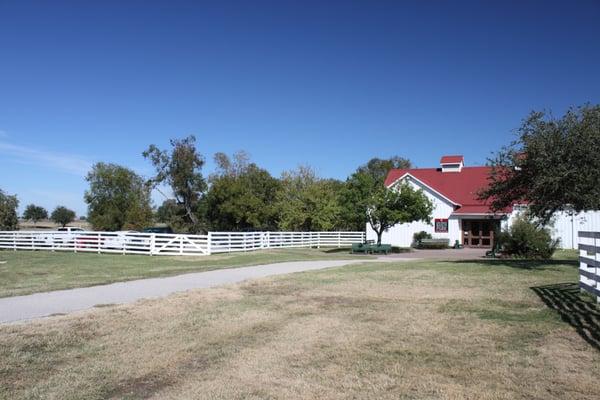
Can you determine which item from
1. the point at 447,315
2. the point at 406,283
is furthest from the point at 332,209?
the point at 447,315

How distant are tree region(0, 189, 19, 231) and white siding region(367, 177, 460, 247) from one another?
117 feet

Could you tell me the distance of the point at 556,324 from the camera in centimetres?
822

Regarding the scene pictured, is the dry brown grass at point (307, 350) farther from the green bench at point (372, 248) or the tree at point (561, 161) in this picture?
the green bench at point (372, 248)

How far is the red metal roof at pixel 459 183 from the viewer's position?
43188mm

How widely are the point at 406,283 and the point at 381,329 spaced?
5.39 metres

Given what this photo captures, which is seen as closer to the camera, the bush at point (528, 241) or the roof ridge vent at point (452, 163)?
the bush at point (528, 241)

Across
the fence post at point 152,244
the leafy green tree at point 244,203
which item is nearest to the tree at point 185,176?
the leafy green tree at point 244,203

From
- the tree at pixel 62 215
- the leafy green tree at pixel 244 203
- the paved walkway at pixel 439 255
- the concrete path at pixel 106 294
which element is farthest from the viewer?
the tree at pixel 62 215

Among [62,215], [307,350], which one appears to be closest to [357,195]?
[307,350]

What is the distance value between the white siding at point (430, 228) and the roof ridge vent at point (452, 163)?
17.9ft

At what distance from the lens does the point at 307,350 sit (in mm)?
7090

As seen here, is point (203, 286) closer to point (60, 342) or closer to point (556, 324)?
point (60, 342)

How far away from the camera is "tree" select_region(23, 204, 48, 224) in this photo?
124m

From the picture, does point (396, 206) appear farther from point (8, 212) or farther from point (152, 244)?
point (8, 212)
